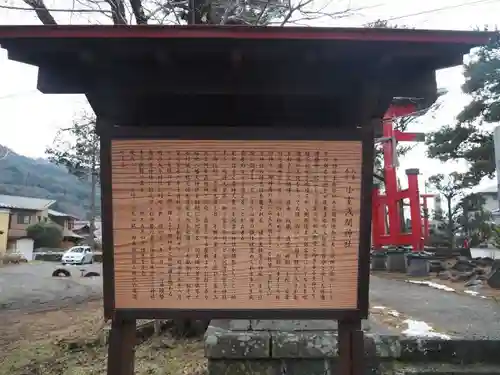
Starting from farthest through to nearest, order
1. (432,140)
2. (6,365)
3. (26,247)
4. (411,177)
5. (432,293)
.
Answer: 1. (26,247)
2. (432,140)
3. (411,177)
4. (432,293)
5. (6,365)

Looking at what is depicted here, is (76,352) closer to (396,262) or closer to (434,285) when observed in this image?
(434,285)

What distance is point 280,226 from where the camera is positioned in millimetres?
3100

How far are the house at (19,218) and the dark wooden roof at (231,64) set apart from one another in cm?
4002

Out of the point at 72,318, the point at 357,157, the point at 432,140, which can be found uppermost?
the point at 432,140

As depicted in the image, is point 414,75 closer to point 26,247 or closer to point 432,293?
point 432,293

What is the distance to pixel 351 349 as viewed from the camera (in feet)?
10.5

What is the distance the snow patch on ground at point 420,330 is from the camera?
180 inches

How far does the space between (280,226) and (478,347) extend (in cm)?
273

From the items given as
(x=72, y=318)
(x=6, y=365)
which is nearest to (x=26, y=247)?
(x=72, y=318)

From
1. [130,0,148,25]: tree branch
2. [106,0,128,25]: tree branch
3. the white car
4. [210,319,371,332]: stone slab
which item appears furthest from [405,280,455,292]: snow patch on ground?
the white car

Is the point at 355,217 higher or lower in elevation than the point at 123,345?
higher

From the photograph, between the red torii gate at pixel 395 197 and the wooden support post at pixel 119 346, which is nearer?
the wooden support post at pixel 119 346

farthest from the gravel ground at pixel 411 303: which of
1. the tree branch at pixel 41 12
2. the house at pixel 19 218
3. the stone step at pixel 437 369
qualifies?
the house at pixel 19 218

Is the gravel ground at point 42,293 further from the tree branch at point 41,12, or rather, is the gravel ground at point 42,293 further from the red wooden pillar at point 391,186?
the red wooden pillar at point 391,186
